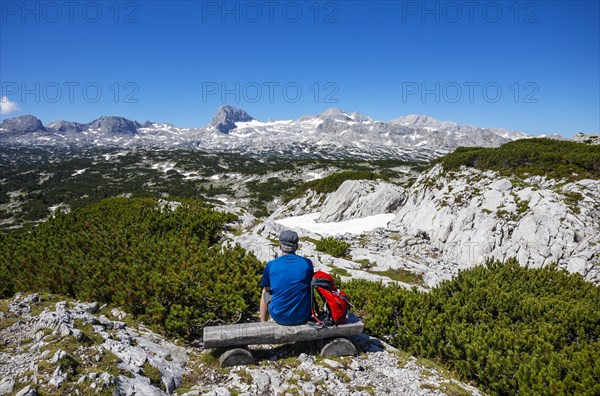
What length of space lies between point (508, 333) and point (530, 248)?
1477cm

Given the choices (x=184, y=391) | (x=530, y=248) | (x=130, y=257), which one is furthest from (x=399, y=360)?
(x=530, y=248)

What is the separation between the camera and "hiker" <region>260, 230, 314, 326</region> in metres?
6.75

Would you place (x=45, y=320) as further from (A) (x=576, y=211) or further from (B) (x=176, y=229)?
(A) (x=576, y=211)

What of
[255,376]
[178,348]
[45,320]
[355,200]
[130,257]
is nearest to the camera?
[255,376]

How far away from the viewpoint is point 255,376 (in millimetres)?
6137

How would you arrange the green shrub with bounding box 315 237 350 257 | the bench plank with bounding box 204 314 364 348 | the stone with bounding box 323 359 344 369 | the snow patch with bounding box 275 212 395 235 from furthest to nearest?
1. the snow patch with bounding box 275 212 395 235
2. the green shrub with bounding box 315 237 350 257
3. the stone with bounding box 323 359 344 369
4. the bench plank with bounding box 204 314 364 348

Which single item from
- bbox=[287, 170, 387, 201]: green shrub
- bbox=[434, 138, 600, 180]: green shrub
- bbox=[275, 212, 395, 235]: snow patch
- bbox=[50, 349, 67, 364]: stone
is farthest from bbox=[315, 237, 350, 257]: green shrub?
bbox=[287, 170, 387, 201]: green shrub

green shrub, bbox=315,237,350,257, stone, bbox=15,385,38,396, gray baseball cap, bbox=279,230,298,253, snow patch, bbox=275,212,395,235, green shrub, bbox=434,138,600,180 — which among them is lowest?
snow patch, bbox=275,212,395,235

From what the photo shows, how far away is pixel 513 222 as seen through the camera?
67.8 feet

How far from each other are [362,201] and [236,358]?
3347cm

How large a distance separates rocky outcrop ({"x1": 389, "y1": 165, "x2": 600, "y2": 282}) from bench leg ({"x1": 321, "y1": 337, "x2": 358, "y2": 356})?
14190mm

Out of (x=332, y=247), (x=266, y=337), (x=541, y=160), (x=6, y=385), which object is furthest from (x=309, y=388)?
(x=541, y=160)

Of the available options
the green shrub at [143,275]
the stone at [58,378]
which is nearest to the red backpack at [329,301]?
the green shrub at [143,275]

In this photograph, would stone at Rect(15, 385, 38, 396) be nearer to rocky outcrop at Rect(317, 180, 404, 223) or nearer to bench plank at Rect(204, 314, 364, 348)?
bench plank at Rect(204, 314, 364, 348)
